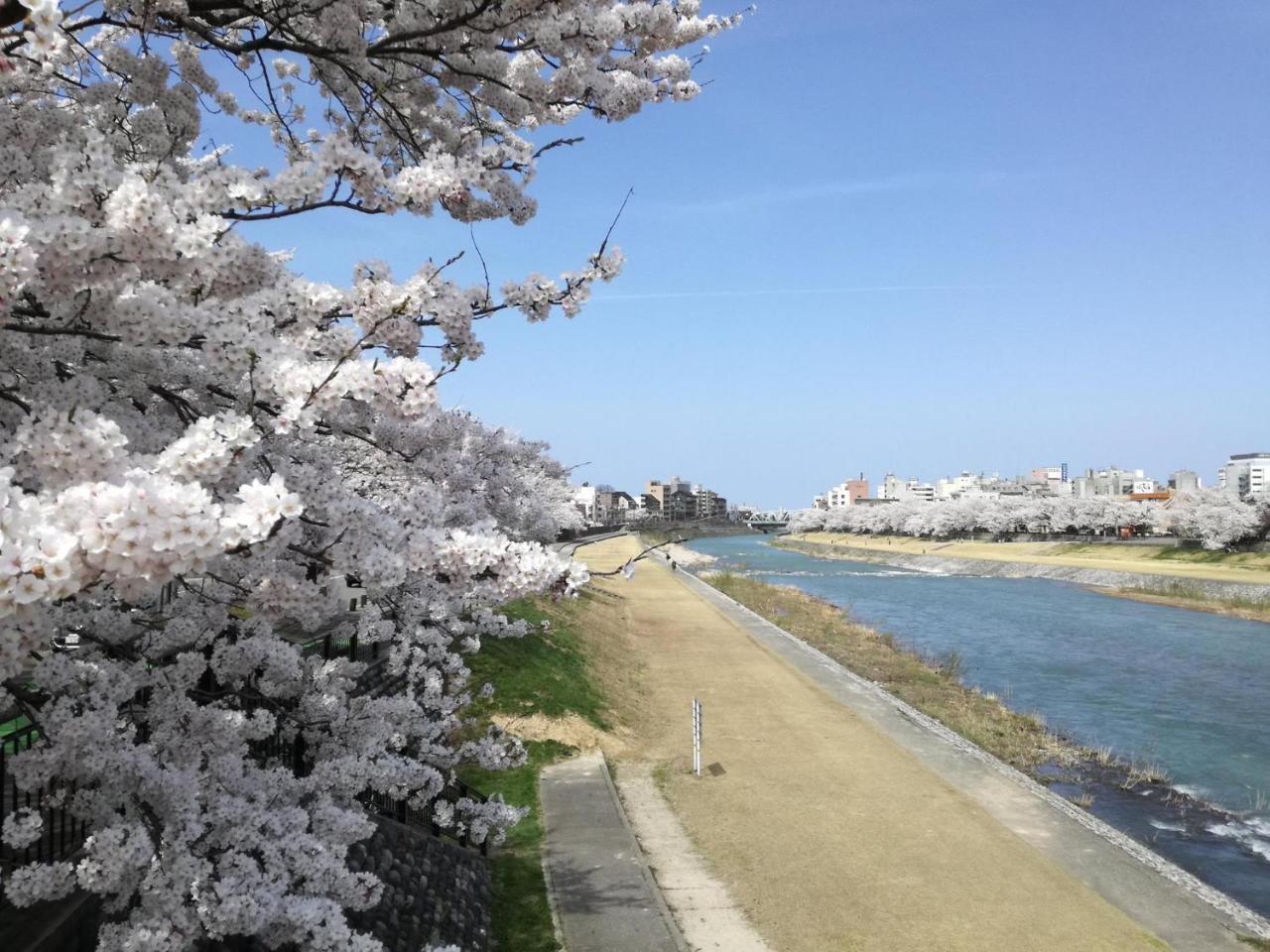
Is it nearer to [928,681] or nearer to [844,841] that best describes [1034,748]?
[928,681]

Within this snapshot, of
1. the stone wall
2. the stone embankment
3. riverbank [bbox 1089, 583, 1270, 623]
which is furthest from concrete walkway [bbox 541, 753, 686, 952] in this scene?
the stone embankment

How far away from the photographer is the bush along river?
1572 cm

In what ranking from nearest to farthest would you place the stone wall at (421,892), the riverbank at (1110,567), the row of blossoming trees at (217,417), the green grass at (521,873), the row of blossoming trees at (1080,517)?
the row of blossoming trees at (217,417), the stone wall at (421,892), the green grass at (521,873), the riverbank at (1110,567), the row of blossoming trees at (1080,517)

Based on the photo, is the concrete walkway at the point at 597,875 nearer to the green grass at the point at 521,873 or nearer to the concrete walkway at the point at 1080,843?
the green grass at the point at 521,873

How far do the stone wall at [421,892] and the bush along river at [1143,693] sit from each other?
35.7 ft

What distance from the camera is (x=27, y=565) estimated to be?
2.57 metres

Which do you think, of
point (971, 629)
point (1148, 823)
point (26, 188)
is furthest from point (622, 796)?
point (971, 629)

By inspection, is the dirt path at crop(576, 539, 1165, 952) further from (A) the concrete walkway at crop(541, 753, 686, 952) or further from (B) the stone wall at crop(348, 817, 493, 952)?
(B) the stone wall at crop(348, 817, 493, 952)

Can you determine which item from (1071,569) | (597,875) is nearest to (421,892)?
(597,875)

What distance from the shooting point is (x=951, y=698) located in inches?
961

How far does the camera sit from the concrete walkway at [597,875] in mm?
9414

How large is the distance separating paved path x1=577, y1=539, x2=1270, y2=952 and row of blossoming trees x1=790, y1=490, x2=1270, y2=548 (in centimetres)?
5843

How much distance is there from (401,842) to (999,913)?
6985 mm

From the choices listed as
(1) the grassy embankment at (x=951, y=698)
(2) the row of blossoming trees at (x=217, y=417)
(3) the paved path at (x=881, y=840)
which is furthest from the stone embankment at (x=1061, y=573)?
(2) the row of blossoming trees at (x=217, y=417)
